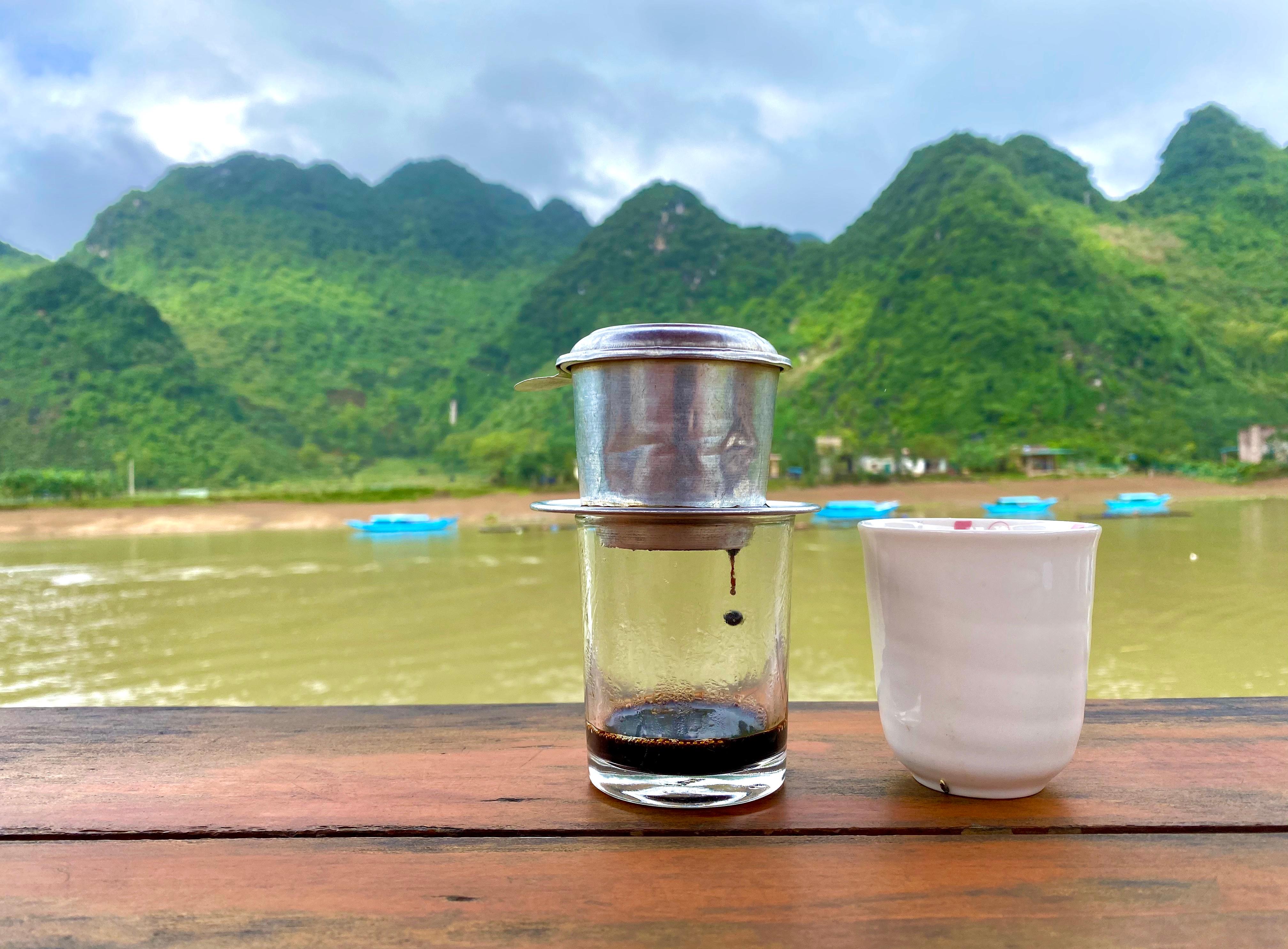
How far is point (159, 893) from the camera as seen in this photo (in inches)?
19.5

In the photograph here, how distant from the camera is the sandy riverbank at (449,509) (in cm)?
2422

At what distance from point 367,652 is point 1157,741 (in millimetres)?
10777

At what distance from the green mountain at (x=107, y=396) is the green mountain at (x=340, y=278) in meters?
2.80

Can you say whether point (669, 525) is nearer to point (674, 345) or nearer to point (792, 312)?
point (674, 345)

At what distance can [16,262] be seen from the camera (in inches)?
1907

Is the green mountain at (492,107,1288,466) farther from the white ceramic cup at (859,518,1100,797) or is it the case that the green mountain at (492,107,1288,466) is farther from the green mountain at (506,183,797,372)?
the white ceramic cup at (859,518,1100,797)

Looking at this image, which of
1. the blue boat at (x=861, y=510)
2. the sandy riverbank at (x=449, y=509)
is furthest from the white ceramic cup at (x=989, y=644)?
the sandy riverbank at (x=449, y=509)

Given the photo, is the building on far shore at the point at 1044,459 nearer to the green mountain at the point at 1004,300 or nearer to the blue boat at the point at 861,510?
the green mountain at the point at 1004,300

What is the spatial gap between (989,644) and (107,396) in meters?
43.0

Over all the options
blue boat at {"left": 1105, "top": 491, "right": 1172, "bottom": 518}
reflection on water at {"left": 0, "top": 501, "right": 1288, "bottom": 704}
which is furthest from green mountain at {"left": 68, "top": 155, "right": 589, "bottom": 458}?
blue boat at {"left": 1105, "top": 491, "right": 1172, "bottom": 518}

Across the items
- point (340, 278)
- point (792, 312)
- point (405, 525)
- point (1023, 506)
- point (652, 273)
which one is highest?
point (340, 278)

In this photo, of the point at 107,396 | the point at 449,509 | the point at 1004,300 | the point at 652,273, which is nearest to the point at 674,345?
the point at 449,509

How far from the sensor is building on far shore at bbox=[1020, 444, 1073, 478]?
2609 centimetres

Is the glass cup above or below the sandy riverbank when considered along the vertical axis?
above
